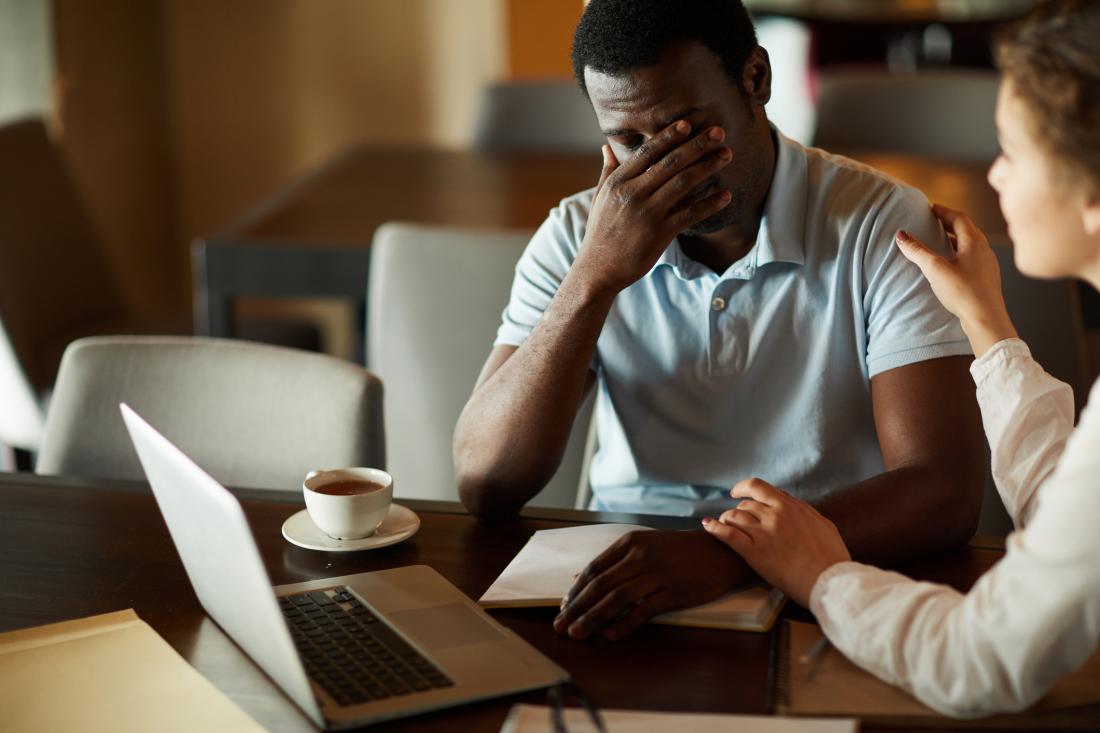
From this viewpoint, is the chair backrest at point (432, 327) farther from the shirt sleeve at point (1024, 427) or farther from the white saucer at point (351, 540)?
the shirt sleeve at point (1024, 427)

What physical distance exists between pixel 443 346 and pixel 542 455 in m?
0.57

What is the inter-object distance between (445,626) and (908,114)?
2.54m

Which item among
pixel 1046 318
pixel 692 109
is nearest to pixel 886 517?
pixel 692 109

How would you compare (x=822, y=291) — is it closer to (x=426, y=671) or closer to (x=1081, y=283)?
(x=426, y=671)

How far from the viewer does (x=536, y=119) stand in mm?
3455

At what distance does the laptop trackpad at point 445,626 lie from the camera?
1.04 metres

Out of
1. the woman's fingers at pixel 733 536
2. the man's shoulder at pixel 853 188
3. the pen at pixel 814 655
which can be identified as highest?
the man's shoulder at pixel 853 188

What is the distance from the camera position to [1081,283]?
2.27m

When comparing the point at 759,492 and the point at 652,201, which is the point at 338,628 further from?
the point at 652,201

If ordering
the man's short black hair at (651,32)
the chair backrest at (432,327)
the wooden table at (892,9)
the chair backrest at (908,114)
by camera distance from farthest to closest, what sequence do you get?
1. the wooden table at (892,9)
2. the chair backrest at (908,114)
3. the chair backrest at (432,327)
4. the man's short black hair at (651,32)

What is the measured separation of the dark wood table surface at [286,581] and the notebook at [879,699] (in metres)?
0.02

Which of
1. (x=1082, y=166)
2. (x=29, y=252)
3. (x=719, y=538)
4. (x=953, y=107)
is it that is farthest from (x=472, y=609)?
(x=953, y=107)

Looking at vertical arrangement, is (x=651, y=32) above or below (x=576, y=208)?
above

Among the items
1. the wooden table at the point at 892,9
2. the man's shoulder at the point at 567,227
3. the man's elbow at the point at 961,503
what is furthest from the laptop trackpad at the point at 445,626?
the wooden table at the point at 892,9
